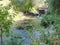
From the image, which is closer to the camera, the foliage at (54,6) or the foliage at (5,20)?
the foliage at (5,20)

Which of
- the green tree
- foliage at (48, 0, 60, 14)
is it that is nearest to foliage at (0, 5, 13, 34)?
the green tree

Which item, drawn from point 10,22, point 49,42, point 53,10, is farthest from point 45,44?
point 53,10

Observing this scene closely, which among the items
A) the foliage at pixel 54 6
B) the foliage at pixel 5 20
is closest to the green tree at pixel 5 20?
the foliage at pixel 5 20

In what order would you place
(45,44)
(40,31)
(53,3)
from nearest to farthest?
1. (45,44)
2. (40,31)
3. (53,3)

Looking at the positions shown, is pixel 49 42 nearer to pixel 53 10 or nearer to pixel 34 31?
pixel 34 31

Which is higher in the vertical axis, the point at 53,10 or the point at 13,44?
the point at 53,10

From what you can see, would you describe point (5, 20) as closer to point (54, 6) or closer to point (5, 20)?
point (5, 20)

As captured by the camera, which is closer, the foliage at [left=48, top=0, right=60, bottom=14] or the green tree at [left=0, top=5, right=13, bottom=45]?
the green tree at [left=0, top=5, right=13, bottom=45]

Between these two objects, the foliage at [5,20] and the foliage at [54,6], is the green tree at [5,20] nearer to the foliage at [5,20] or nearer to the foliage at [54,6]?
the foliage at [5,20]

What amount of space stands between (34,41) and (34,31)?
256 mm

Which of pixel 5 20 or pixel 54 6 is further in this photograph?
pixel 54 6

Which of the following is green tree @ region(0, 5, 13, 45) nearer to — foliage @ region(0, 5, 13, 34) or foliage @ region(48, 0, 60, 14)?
foliage @ region(0, 5, 13, 34)

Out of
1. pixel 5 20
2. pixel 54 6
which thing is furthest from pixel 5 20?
pixel 54 6

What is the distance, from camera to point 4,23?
246 centimetres
